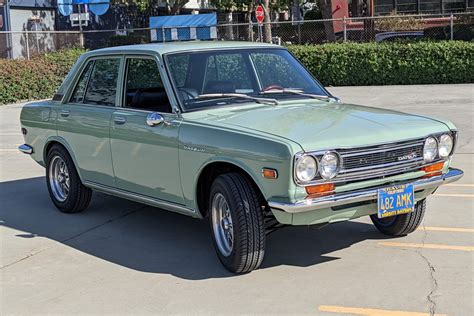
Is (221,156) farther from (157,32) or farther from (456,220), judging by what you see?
(157,32)

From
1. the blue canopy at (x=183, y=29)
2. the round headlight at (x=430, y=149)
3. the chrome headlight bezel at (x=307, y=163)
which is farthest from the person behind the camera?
the blue canopy at (x=183, y=29)

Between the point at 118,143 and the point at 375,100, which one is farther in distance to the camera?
the point at 375,100

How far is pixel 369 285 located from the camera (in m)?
4.91

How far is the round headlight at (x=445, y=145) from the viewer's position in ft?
17.6

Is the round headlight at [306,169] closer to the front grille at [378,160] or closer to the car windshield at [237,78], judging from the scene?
the front grille at [378,160]

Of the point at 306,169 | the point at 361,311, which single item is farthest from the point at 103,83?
the point at 361,311

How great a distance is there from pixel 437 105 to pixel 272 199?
39.1 ft

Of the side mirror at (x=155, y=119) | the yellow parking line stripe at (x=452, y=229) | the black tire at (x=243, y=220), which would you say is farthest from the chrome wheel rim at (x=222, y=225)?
the yellow parking line stripe at (x=452, y=229)

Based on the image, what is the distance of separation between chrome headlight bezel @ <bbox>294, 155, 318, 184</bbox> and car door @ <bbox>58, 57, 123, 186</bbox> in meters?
2.43

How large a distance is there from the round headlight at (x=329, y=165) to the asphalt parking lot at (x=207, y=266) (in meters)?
0.84

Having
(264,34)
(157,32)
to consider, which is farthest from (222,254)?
(157,32)

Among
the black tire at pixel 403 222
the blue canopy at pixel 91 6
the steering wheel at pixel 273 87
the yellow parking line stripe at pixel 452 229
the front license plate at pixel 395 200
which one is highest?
the blue canopy at pixel 91 6

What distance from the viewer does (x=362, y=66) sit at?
70.6 feet

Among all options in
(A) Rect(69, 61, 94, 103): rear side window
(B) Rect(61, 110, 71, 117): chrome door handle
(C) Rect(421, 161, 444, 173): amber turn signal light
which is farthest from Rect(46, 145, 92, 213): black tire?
(C) Rect(421, 161, 444, 173): amber turn signal light
